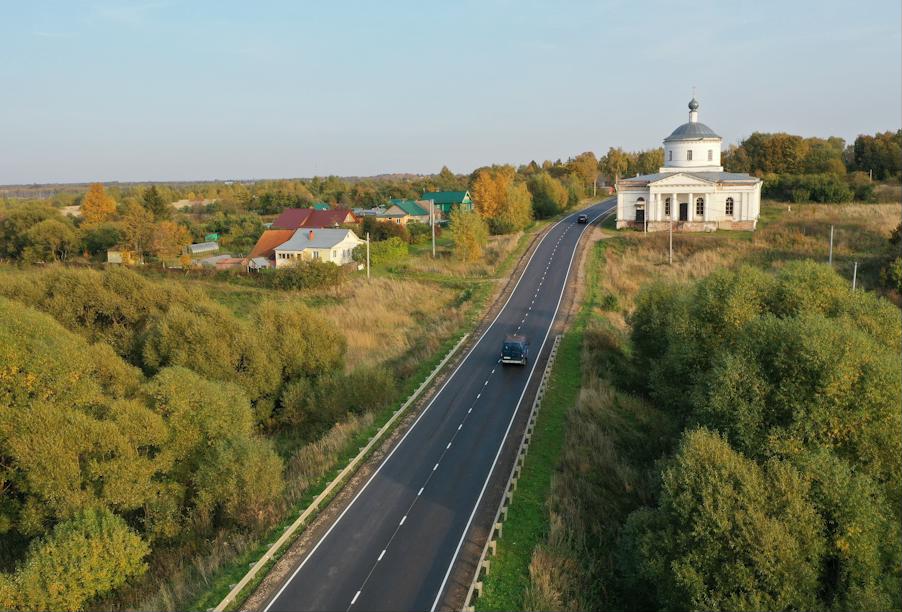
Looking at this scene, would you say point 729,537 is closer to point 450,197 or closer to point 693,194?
point 693,194

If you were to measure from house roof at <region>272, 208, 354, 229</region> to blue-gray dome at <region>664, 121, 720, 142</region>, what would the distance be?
123 feet

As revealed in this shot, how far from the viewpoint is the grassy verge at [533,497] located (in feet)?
50.5

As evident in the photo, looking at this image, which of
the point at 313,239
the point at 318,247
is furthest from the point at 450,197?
the point at 318,247

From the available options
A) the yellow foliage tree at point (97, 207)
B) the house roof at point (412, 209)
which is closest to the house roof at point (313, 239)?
the house roof at point (412, 209)

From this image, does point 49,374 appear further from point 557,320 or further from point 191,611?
point 557,320

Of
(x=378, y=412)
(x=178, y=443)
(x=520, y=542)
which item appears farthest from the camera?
(x=378, y=412)

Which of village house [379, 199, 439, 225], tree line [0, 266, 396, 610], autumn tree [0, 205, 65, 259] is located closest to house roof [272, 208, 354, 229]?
village house [379, 199, 439, 225]

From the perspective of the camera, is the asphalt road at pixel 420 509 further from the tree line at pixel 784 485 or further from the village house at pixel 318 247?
the village house at pixel 318 247

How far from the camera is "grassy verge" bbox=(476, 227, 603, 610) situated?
50.5ft

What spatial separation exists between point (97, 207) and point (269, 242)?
44056 millimetres

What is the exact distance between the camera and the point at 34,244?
70.2 m

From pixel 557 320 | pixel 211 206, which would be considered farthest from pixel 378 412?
pixel 211 206

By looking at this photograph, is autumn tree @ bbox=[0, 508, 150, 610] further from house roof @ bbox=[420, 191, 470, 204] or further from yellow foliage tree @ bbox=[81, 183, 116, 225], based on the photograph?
yellow foliage tree @ bbox=[81, 183, 116, 225]

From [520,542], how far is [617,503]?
3669 millimetres
